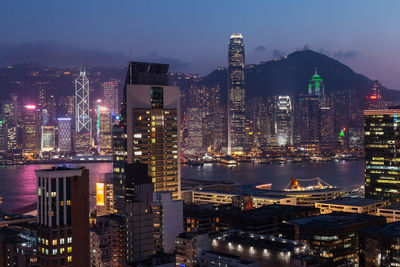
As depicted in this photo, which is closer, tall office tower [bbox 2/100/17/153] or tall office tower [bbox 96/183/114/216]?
tall office tower [bbox 96/183/114/216]

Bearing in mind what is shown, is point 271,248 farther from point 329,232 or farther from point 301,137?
point 301,137

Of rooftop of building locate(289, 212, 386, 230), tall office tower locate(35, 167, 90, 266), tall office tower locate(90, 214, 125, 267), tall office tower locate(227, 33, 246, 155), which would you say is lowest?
tall office tower locate(90, 214, 125, 267)

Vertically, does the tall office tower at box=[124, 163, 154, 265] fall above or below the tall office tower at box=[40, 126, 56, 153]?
below

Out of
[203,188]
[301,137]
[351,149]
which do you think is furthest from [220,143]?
[203,188]

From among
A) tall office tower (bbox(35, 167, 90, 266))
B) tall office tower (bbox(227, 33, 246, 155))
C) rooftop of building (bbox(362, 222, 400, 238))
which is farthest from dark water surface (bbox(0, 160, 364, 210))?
tall office tower (bbox(227, 33, 246, 155))

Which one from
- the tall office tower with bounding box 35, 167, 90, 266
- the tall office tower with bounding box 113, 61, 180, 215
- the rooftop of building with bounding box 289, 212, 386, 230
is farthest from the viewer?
the tall office tower with bounding box 113, 61, 180, 215

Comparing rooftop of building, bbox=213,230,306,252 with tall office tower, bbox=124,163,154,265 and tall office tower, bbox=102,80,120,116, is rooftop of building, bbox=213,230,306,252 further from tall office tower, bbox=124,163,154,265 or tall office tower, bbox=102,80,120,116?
tall office tower, bbox=102,80,120,116
